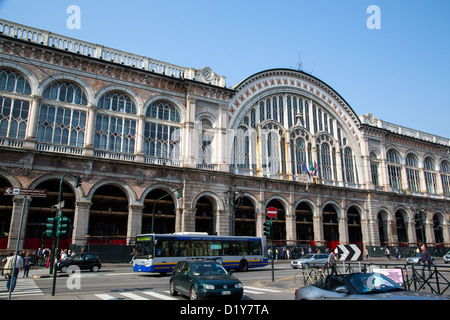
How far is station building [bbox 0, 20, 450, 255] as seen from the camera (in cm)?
2847

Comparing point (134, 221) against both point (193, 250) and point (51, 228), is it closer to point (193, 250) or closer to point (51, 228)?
point (193, 250)

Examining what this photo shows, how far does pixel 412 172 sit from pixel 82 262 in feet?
158

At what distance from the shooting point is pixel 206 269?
1239cm

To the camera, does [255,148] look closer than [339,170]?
Yes

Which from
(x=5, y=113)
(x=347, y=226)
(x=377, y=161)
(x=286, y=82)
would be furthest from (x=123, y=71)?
(x=377, y=161)

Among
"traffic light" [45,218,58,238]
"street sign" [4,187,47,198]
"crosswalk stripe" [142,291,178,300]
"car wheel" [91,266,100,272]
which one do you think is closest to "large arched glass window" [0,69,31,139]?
"car wheel" [91,266,100,272]

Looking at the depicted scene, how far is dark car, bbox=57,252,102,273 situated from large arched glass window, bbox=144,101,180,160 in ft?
36.6

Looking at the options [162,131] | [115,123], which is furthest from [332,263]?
[115,123]

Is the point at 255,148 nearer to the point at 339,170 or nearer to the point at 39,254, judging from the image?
the point at 339,170

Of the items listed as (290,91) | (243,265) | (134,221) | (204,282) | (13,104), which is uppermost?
(290,91)

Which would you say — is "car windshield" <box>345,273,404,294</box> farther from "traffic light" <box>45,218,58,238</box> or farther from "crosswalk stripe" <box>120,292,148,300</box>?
"traffic light" <box>45,218,58,238</box>

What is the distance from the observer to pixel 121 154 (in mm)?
31375

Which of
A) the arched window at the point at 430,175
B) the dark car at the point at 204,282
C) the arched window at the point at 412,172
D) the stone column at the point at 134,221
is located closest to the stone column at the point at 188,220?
the stone column at the point at 134,221
